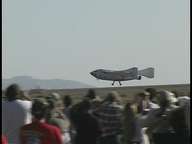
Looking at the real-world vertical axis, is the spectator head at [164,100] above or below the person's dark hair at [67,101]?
above

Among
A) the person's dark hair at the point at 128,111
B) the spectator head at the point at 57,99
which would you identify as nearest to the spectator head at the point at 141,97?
the spectator head at the point at 57,99

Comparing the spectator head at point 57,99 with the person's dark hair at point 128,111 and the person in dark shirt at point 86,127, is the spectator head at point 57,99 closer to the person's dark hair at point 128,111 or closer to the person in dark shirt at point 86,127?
the person in dark shirt at point 86,127

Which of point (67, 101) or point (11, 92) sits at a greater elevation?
point (11, 92)

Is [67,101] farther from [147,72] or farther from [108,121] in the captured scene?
[147,72]

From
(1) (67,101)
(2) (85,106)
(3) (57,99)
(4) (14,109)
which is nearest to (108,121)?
(2) (85,106)

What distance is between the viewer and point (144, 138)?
9.16m

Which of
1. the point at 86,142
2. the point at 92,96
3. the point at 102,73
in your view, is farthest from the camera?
the point at 102,73

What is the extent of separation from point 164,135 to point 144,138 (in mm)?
1111

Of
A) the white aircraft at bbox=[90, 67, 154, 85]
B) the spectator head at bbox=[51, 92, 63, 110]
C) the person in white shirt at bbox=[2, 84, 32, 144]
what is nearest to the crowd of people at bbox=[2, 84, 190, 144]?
the person in white shirt at bbox=[2, 84, 32, 144]

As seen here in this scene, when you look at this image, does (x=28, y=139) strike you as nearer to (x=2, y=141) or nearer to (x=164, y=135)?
(x=2, y=141)

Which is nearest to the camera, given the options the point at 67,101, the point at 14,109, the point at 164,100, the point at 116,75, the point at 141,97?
the point at 164,100

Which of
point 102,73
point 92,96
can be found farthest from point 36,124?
point 102,73

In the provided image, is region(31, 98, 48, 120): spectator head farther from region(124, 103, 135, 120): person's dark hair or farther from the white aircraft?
the white aircraft

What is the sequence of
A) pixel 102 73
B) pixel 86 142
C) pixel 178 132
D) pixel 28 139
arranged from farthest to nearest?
pixel 102 73
pixel 86 142
pixel 178 132
pixel 28 139
